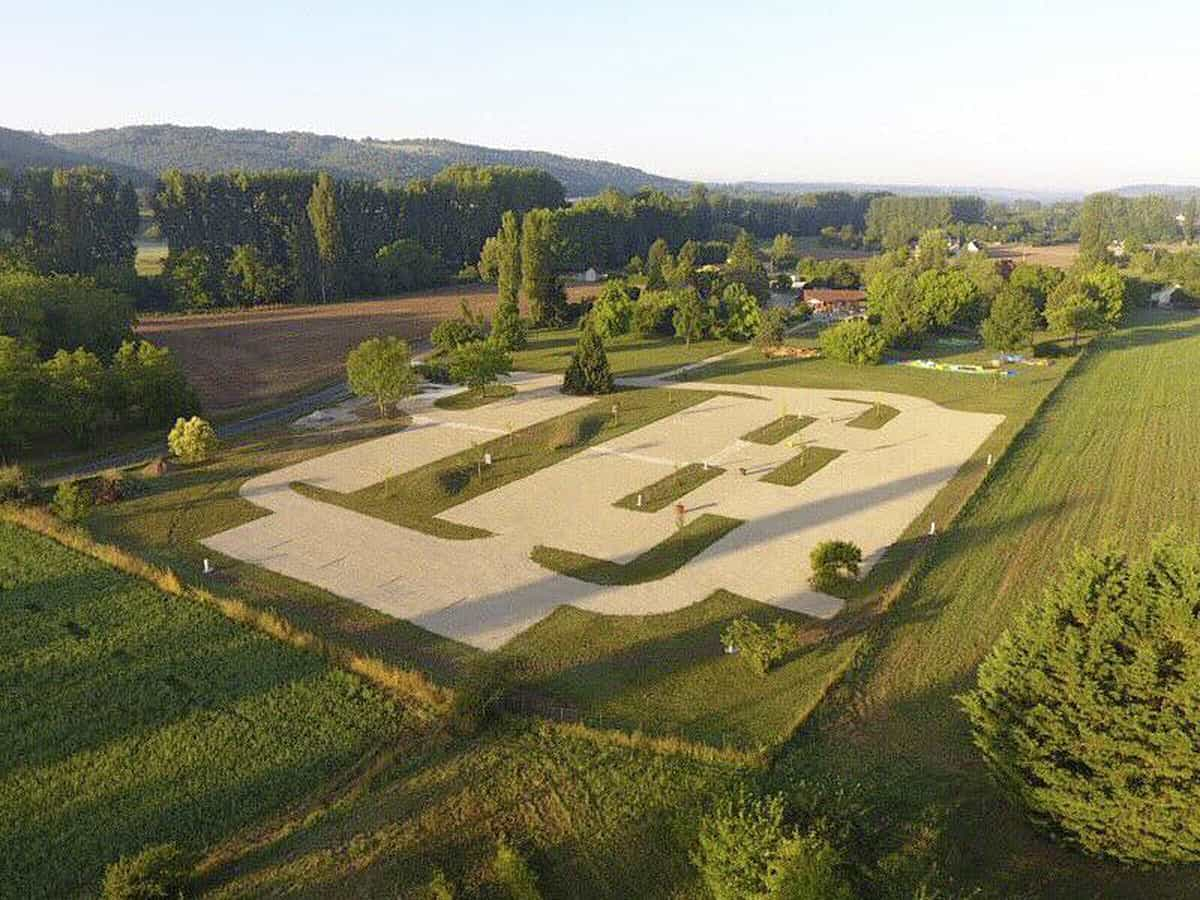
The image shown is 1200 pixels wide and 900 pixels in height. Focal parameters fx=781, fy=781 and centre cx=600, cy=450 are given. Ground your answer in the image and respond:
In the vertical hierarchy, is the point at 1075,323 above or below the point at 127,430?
above

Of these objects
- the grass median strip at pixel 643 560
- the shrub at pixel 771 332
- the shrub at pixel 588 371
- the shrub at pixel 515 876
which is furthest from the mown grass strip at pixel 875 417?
the shrub at pixel 515 876

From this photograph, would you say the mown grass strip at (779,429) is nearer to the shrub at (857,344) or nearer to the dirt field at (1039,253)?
the shrub at (857,344)

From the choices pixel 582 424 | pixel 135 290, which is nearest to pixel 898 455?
pixel 582 424

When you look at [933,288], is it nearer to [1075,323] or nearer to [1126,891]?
[1075,323]

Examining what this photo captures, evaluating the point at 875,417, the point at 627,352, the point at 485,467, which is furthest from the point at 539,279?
the point at 485,467

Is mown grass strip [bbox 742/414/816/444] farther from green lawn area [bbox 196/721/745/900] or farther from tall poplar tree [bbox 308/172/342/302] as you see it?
tall poplar tree [bbox 308/172/342/302]
